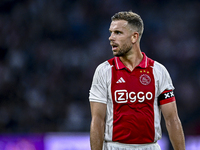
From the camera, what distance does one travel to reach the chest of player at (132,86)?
277 cm

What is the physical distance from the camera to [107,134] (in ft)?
9.25

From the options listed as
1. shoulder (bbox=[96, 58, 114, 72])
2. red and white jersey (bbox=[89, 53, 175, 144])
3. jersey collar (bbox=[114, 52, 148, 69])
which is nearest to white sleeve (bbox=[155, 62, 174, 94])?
red and white jersey (bbox=[89, 53, 175, 144])

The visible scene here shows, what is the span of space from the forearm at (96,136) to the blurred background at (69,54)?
4093 mm

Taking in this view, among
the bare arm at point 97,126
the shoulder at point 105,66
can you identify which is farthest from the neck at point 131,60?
the bare arm at point 97,126

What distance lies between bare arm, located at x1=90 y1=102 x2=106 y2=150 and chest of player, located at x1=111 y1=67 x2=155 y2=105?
14 cm

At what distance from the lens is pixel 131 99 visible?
9.09ft

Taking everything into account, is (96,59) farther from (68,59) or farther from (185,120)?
(185,120)

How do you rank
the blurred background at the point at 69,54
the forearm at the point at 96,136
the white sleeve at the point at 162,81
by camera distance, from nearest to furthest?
the forearm at the point at 96,136, the white sleeve at the point at 162,81, the blurred background at the point at 69,54

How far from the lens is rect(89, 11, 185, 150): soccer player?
2771 millimetres

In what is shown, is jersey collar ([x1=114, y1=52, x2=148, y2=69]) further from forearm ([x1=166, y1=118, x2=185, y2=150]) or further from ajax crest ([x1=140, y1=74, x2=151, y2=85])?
forearm ([x1=166, y1=118, x2=185, y2=150])

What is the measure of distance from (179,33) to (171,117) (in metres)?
5.39

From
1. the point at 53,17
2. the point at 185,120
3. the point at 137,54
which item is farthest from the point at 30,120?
the point at 137,54

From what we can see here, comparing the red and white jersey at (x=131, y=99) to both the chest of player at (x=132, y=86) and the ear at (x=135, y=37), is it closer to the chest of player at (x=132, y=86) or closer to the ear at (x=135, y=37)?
the chest of player at (x=132, y=86)

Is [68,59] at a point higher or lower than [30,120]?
higher
